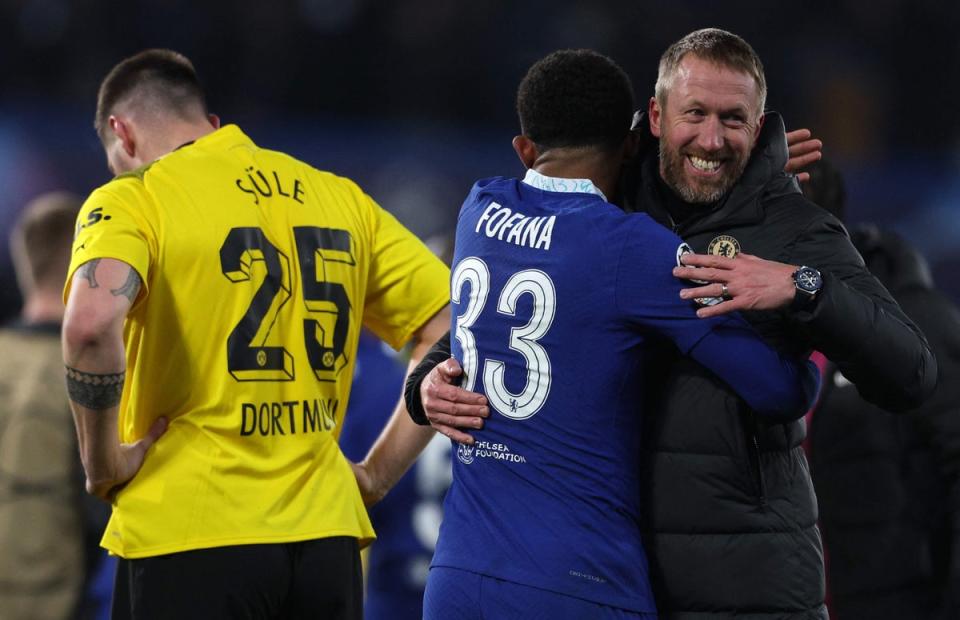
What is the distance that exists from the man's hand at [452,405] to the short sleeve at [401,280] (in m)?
0.71

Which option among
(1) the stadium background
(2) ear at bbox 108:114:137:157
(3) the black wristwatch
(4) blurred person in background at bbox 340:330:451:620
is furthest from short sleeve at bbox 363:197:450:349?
(1) the stadium background

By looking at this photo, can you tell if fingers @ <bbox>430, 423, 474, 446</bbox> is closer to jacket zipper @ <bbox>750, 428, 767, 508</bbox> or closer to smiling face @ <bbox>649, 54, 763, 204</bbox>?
jacket zipper @ <bbox>750, 428, 767, 508</bbox>

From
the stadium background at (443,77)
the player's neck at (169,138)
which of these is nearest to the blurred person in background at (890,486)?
the player's neck at (169,138)

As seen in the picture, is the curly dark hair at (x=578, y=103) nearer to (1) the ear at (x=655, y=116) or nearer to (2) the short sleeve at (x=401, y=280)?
(1) the ear at (x=655, y=116)

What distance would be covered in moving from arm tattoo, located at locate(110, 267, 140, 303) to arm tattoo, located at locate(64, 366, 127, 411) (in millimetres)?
183

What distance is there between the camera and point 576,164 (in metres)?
2.75

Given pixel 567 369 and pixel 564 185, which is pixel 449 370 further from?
pixel 564 185

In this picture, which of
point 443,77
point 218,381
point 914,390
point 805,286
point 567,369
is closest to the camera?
point 805,286

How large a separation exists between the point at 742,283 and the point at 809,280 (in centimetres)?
12

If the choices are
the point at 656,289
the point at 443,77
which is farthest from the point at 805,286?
the point at 443,77

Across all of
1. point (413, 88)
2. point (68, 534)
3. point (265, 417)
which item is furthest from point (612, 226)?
point (413, 88)

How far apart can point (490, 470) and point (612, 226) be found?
0.56 meters

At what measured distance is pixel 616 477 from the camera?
2592 mm

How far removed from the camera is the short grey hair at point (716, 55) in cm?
275
